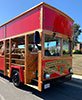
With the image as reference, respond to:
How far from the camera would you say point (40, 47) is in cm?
695

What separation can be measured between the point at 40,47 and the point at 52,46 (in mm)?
1181

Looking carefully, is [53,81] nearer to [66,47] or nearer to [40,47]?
[40,47]

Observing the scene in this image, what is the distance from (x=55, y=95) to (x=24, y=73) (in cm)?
155

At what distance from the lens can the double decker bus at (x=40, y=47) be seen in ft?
22.8

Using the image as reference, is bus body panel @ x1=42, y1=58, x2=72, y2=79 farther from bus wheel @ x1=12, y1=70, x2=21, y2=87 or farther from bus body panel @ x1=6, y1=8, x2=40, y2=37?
bus wheel @ x1=12, y1=70, x2=21, y2=87

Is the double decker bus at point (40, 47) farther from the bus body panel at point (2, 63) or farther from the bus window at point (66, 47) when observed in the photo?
the bus body panel at point (2, 63)

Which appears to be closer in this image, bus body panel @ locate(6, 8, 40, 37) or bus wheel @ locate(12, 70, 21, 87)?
bus body panel @ locate(6, 8, 40, 37)

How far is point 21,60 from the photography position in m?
8.15

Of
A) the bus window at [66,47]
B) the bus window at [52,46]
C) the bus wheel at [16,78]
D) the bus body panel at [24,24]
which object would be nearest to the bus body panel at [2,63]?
the bus body panel at [24,24]

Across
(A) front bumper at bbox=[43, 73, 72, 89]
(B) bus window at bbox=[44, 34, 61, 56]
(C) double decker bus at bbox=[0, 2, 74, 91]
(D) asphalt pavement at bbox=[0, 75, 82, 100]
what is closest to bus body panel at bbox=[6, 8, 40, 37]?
(C) double decker bus at bbox=[0, 2, 74, 91]

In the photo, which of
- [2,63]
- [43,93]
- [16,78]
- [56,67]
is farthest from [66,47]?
[2,63]

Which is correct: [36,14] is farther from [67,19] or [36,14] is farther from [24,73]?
[24,73]

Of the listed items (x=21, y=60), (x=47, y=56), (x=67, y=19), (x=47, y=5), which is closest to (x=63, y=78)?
(x=47, y=56)

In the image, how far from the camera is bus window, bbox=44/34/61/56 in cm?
742
